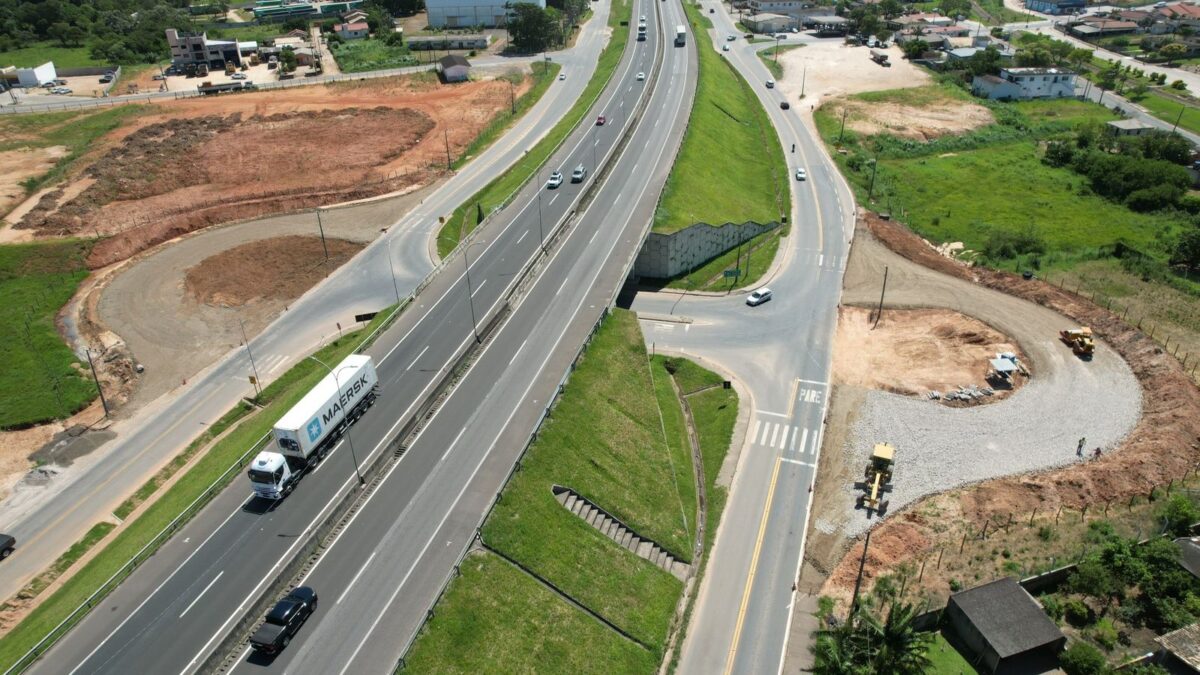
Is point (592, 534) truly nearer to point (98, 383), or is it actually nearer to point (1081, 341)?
point (98, 383)

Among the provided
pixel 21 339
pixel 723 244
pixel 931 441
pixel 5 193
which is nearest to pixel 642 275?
pixel 723 244

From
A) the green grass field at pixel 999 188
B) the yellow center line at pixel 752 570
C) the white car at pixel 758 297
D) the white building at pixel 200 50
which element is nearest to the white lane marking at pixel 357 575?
the yellow center line at pixel 752 570

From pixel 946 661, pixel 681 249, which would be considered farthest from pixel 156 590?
pixel 681 249

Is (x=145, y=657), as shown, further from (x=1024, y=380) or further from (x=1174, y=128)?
(x=1174, y=128)

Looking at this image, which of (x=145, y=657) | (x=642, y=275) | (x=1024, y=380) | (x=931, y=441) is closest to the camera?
(x=145, y=657)

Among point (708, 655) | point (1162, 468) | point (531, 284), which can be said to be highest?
point (531, 284)

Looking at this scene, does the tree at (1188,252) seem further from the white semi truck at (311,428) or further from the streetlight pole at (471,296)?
the white semi truck at (311,428)
